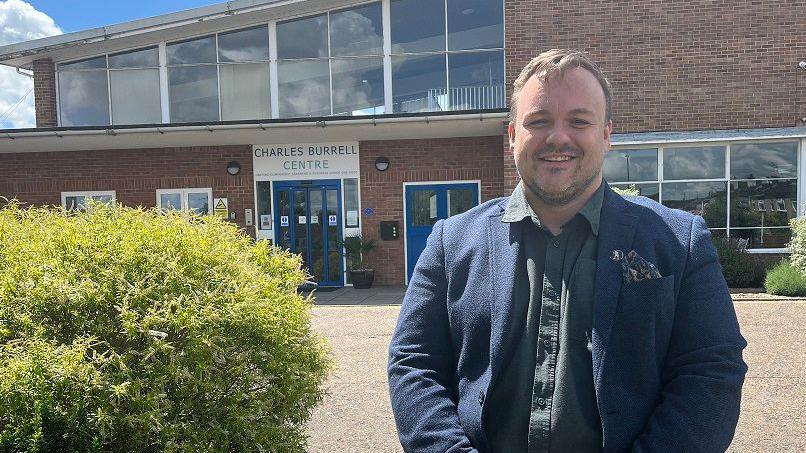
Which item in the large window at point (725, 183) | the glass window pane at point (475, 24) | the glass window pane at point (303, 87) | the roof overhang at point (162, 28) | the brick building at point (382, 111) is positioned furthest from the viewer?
the glass window pane at point (303, 87)

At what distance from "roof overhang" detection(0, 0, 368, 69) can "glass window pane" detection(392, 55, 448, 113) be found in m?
1.82

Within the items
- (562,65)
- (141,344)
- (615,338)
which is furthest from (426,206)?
(615,338)

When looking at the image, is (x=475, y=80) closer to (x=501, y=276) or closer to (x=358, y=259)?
(x=358, y=259)

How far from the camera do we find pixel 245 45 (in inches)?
526

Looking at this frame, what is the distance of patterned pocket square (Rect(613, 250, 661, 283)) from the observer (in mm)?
1624

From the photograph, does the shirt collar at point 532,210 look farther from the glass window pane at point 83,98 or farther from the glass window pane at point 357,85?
the glass window pane at point 83,98

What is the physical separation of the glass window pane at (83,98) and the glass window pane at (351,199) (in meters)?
6.01

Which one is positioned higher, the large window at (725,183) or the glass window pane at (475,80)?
the glass window pane at (475,80)

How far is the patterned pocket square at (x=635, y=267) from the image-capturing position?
→ 1.62m

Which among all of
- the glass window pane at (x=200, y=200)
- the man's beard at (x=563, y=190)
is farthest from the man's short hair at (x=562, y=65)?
the glass window pane at (x=200, y=200)

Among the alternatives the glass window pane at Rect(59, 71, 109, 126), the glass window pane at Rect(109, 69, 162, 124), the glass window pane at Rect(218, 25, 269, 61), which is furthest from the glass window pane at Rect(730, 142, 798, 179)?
the glass window pane at Rect(59, 71, 109, 126)

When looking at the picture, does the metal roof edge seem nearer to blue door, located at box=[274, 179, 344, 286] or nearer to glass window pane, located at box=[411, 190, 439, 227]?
blue door, located at box=[274, 179, 344, 286]

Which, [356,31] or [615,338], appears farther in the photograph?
[356,31]

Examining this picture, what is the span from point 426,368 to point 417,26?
12074 mm
